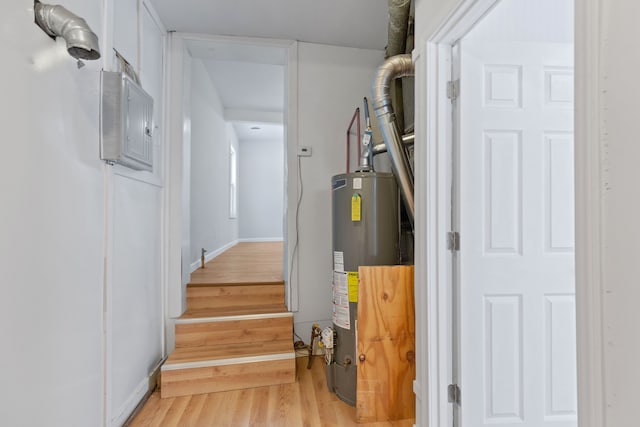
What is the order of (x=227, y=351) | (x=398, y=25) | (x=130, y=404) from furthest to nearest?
(x=227, y=351) → (x=398, y=25) → (x=130, y=404)

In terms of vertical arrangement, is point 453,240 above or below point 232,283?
above

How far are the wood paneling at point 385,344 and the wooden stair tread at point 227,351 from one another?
2.33 ft

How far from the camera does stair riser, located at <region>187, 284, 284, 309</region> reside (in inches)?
104

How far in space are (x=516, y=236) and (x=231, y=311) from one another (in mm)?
2168

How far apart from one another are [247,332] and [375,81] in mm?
2134

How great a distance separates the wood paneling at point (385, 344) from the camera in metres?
1.78

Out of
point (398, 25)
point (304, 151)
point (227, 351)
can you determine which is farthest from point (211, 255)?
point (398, 25)

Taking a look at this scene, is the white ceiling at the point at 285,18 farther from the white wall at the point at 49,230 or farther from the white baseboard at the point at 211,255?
the white baseboard at the point at 211,255

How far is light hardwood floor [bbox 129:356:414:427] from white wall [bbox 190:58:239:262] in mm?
1734

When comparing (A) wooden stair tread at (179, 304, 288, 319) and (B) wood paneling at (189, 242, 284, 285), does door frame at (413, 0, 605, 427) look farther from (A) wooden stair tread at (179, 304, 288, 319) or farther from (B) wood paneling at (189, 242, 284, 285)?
(B) wood paneling at (189, 242, 284, 285)

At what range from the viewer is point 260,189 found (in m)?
7.39

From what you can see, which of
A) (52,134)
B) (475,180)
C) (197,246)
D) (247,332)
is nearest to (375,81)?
(475,180)

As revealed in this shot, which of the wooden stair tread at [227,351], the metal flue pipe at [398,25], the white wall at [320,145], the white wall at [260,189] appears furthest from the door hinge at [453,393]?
the white wall at [260,189]

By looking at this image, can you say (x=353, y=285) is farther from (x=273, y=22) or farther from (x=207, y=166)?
(x=207, y=166)
